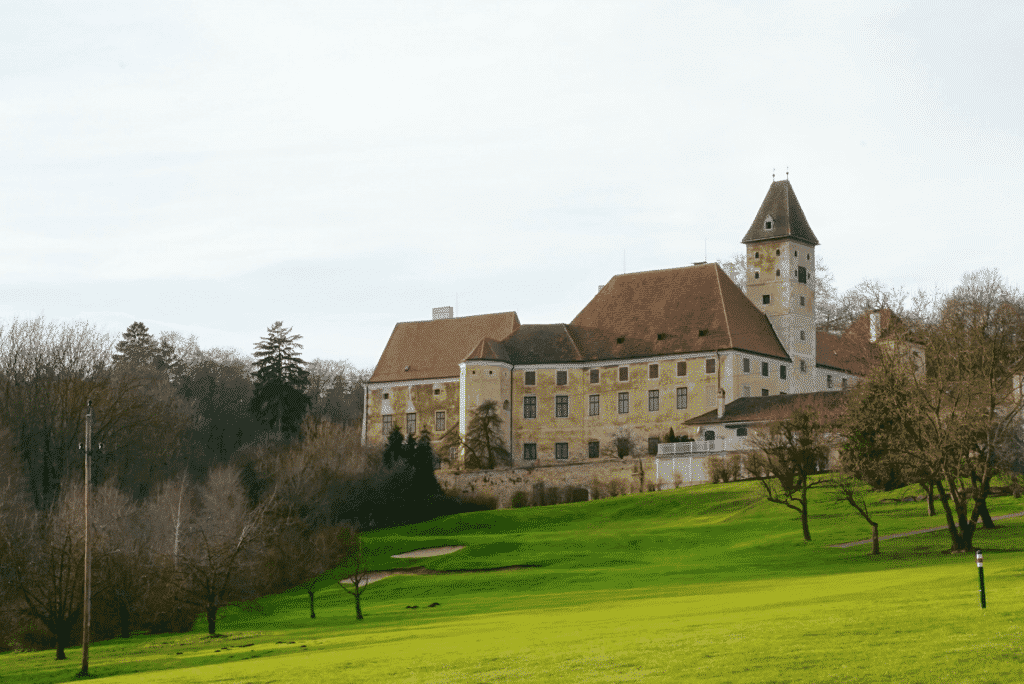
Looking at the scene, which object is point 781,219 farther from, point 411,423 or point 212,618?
point 212,618

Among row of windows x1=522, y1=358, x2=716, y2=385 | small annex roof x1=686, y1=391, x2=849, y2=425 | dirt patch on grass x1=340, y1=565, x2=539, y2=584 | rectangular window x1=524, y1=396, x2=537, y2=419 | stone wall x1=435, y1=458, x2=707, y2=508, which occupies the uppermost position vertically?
row of windows x1=522, y1=358, x2=716, y2=385

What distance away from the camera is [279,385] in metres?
91.7

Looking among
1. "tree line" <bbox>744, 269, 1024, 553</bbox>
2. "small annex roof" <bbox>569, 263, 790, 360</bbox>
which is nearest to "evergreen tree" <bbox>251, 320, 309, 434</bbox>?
"small annex roof" <bbox>569, 263, 790, 360</bbox>

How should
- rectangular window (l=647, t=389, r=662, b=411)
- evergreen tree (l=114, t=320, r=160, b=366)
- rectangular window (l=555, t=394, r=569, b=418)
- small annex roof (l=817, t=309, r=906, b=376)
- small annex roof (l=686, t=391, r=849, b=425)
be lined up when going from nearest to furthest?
small annex roof (l=817, t=309, r=906, b=376), small annex roof (l=686, t=391, r=849, b=425), rectangular window (l=647, t=389, r=662, b=411), rectangular window (l=555, t=394, r=569, b=418), evergreen tree (l=114, t=320, r=160, b=366)

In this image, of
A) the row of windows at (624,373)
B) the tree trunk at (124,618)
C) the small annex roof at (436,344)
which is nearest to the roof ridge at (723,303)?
the row of windows at (624,373)

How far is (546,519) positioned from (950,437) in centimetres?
2853

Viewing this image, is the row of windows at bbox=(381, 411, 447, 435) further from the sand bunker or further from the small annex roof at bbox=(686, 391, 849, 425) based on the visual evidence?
the sand bunker

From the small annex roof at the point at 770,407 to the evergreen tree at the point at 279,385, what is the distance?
31.2 m

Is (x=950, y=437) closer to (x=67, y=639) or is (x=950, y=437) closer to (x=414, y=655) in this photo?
(x=414, y=655)

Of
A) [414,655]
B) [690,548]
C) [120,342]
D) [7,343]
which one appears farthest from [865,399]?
[120,342]

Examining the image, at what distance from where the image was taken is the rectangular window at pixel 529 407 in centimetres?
8450

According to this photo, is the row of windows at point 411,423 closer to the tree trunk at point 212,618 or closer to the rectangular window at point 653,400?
the rectangular window at point 653,400

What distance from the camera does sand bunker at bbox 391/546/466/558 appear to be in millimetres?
55719

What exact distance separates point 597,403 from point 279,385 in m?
24.7
